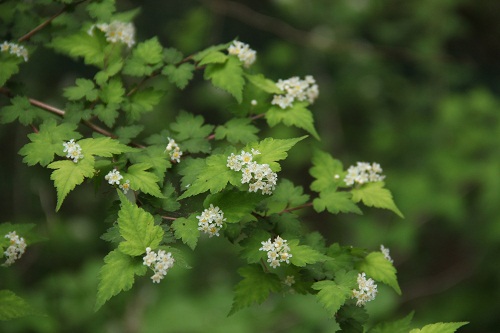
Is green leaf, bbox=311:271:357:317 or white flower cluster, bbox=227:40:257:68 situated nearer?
green leaf, bbox=311:271:357:317

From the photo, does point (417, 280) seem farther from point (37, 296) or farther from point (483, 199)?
point (37, 296)

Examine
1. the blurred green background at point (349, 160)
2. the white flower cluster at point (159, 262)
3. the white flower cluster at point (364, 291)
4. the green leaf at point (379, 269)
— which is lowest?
the blurred green background at point (349, 160)

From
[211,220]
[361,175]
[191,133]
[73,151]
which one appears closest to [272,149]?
[211,220]

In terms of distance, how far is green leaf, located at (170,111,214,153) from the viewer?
209cm

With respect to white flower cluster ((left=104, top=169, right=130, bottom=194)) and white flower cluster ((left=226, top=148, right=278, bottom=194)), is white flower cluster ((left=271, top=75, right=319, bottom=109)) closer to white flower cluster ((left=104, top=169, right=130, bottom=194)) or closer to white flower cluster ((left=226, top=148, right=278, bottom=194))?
white flower cluster ((left=226, top=148, right=278, bottom=194))

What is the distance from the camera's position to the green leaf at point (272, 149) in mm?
1830

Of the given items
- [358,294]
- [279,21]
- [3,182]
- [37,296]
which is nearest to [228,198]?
[358,294]

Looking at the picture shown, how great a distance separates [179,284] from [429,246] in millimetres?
2948

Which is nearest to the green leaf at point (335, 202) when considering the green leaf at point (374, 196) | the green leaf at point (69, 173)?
the green leaf at point (374, 196)

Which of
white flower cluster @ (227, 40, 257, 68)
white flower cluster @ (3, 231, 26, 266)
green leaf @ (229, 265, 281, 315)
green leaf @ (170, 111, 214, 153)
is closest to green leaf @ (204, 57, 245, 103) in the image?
white flower cluster @ (227, 40, 257, 68)

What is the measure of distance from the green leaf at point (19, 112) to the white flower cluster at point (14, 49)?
194mm

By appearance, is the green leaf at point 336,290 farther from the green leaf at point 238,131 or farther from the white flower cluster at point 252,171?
the green leaf at point 238,131

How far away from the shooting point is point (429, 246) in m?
6.09

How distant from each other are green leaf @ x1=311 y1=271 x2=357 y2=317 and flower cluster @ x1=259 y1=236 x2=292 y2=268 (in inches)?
5.1
